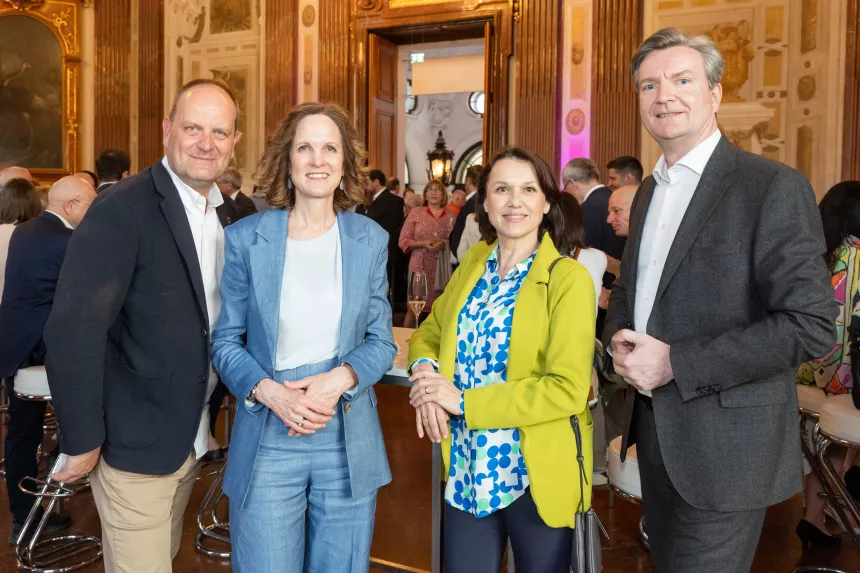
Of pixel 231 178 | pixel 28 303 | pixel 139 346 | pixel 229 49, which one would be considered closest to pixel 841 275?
pixel 139 346

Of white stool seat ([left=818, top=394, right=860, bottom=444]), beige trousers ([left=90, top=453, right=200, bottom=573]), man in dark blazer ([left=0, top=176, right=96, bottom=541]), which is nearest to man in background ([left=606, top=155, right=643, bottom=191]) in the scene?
white stool seat ([left=818, top=394, right=860, bottom=444])

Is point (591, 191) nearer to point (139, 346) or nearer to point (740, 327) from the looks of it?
point (740, 327)

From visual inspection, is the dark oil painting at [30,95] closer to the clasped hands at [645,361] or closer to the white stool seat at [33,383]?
the white stool seat at [33,383]

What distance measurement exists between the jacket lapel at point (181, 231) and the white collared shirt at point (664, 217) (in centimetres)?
121

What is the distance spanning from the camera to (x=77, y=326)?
6.46ft

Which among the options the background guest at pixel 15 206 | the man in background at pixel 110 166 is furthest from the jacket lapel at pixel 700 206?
the man in background at pixel 110 166

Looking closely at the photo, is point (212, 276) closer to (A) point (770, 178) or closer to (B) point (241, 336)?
(B) point (241, 336)

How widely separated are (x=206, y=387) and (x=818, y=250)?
1650 millimetres

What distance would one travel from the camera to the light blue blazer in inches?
81.7

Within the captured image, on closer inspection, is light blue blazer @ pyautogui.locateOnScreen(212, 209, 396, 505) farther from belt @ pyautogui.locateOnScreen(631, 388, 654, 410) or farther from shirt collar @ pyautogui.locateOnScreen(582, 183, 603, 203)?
shirt collar @ pyautogui.locateOnScreen(582, 183, 603, 203)

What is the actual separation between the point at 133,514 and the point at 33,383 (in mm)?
1974

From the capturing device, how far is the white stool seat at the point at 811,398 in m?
3.29

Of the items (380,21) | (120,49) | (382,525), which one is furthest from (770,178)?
(120,49)

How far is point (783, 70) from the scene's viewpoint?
8.87 meters
